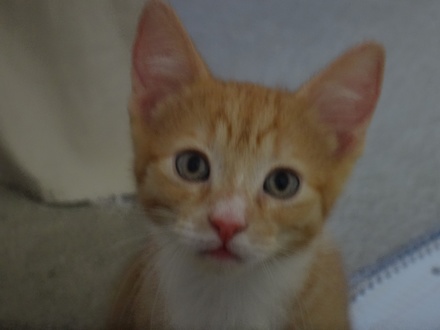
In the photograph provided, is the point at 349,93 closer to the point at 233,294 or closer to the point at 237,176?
the point at 237,176

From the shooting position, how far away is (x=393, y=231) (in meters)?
1.42

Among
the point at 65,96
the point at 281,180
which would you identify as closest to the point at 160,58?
the point at 281,180

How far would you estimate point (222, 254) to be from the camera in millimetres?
792

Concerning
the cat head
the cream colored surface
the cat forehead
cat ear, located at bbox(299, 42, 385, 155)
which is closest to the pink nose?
the cat head

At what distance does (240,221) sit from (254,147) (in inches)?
4.4

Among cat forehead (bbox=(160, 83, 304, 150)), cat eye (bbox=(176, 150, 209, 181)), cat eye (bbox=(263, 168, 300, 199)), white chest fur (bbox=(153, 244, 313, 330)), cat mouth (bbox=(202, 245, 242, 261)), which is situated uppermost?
cat forehead (bbox=(160, 83, 304, 150))

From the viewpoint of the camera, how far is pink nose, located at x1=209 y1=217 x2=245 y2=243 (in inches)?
29.7

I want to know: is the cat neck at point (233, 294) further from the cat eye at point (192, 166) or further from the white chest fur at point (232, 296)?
the cat eye at point (192, 166)

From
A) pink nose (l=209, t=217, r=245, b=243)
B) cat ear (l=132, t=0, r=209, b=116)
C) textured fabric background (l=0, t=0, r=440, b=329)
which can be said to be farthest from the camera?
textured fabric background (l=0, t=0, r=440, b=329)

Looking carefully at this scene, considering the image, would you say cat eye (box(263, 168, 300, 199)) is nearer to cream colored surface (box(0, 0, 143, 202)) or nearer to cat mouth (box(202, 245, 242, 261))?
cat mouth (box(202, 245, 242, 261))

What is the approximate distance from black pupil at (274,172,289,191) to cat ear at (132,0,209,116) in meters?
0.18

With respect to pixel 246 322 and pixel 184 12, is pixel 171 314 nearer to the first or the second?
pixel 246 322

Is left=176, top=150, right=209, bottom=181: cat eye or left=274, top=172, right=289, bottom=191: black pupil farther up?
left=176, top=150, right=209, bottom=181: cat eye

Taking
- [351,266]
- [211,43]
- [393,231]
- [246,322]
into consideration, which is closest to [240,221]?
[246,322]
